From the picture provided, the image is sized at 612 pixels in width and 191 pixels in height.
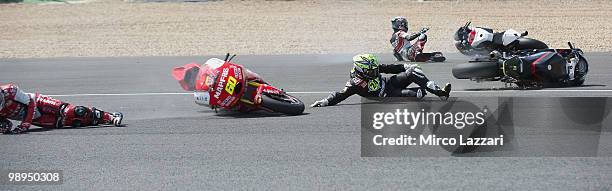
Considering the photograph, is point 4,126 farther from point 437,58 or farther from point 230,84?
point 437,58

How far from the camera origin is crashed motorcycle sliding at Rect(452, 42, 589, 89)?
638 inches

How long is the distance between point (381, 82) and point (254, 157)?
447cm

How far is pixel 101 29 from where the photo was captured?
3366cm

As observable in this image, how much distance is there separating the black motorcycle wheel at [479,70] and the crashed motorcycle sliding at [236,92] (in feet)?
11.6

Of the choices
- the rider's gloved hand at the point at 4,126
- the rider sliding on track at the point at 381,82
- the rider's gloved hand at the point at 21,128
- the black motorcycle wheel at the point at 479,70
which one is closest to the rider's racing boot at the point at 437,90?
the rider sliding on track at the point at 381,82

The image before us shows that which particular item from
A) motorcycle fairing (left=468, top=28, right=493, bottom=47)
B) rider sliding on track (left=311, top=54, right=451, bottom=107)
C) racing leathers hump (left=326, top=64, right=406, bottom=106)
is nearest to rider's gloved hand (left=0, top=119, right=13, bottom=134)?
rider sliding on track (left=311, top=54, right=451, bottom=107)

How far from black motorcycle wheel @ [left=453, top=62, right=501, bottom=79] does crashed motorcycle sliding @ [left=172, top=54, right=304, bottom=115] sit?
3522 millimetres

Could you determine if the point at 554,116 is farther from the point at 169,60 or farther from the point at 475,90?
the point at 169,60

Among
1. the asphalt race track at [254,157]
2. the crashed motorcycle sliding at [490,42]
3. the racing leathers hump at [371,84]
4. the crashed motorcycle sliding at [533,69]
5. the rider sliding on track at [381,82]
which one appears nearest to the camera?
the asphalt race track at [254,157]

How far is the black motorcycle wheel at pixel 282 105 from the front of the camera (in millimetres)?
14031

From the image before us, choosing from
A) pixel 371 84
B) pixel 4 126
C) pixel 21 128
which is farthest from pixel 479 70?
pixel 4 126

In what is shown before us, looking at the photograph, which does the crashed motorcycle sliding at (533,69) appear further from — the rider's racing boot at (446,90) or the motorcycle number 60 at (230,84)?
the motorcycle number 60 at (230,84)

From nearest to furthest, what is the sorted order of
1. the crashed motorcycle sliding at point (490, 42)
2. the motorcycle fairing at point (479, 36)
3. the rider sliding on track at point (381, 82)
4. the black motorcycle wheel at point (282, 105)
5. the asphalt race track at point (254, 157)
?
the asphalt race track at point (254, 157)
the black motorcycle wheel at point (282, 105)
the rider sliding on track at point (381, 82)
the crashed motorcycle sliding at point (490, 42)
the motorcycle fairing at point (479, 36)

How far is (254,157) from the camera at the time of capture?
1080 centimetres
